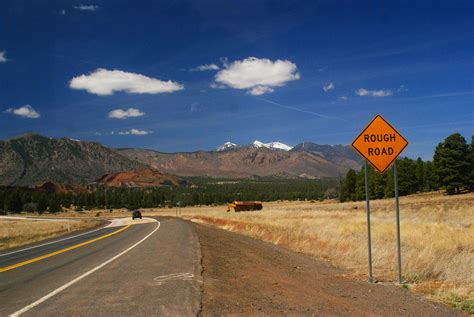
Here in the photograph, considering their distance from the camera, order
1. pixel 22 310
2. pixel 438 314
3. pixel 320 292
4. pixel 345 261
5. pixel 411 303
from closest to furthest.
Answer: pixel 22 310 < pixel 438 314 < pixel 411 303 < pixel 320 292 < pixel 345 261

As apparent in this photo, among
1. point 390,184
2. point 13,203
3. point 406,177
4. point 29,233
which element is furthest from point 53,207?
point 29,233

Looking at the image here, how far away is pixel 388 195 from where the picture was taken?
82938 mm

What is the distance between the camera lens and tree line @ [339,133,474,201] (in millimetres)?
68000

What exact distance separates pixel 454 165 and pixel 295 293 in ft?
214

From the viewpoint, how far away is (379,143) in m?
11.3

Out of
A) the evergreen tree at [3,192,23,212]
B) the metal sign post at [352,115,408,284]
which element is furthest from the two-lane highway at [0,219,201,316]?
the evergreen tree at [3,192,23,212]

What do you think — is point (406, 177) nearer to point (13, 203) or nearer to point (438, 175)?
point (438, 175)

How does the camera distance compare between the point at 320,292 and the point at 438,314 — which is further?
the point at 320,292

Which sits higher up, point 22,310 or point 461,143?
point 461,143

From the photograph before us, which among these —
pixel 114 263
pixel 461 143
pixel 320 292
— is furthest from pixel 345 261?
pixel 461 143

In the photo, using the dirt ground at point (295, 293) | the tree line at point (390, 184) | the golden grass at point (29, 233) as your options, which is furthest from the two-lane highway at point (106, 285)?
the tree line at point (390, 184)

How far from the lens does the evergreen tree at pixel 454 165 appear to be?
67.6 metres

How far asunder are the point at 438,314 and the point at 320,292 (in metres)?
2.34

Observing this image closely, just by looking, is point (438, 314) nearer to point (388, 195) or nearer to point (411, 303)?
point (411, 303)
